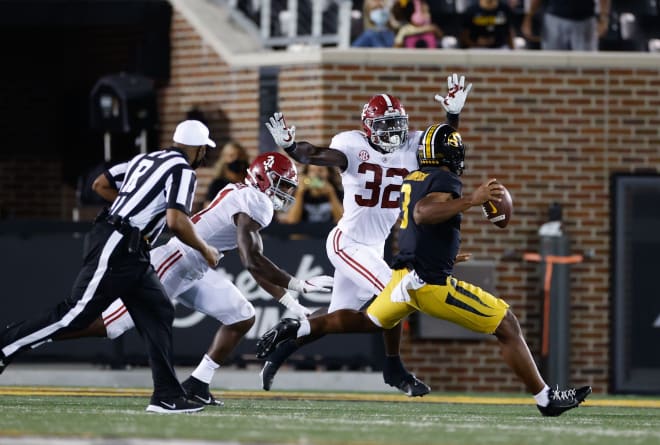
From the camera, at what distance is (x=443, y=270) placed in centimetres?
1039

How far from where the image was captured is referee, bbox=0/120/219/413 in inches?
397

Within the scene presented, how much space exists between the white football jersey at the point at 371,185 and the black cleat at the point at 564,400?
2047 mm

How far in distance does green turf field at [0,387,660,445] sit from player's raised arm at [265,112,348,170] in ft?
5.74

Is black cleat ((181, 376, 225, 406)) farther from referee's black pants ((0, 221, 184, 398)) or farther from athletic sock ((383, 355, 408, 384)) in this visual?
athletic sock ((383, 355, 408, 384))

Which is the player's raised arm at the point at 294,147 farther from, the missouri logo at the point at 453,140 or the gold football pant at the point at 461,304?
the gold football pant at the point at 461,304

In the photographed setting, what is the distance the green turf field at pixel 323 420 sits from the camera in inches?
339

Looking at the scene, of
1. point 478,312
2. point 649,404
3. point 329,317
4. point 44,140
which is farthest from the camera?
point 44,140

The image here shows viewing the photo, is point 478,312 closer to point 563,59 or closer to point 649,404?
point 649,404

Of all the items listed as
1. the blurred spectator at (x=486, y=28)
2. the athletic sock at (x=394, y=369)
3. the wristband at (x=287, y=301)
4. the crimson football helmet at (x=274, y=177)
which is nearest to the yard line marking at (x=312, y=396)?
the athletic sock at (x=394, y=369)

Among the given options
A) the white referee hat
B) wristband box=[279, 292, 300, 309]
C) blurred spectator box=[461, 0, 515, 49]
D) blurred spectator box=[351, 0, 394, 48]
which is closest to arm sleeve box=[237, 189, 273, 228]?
wristband box=[279, 292, 300, 309]

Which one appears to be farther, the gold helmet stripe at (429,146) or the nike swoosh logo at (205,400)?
the nike swoosh logo at (205,400)

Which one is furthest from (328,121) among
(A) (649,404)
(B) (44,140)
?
(B) (44,140)

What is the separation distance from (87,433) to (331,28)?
375 inches

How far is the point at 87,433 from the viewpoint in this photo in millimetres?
8539
